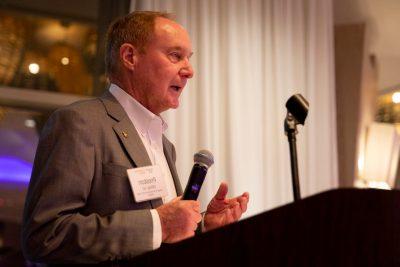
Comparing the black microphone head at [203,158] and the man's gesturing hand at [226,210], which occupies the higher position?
the black microphone head at [203,158]

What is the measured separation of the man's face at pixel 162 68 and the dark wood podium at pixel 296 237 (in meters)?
0.84

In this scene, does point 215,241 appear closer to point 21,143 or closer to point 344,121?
point 21,143

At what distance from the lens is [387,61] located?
573 cm

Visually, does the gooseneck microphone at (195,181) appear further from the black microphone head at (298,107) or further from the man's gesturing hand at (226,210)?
the black microphone head at (298,107)

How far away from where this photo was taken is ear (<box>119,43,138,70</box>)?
5.16 feet

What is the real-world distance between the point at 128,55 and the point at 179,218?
2.10ft

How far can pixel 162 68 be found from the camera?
61.9 inches

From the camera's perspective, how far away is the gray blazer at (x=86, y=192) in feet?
3.59

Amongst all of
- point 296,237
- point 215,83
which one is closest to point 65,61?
point 215,83

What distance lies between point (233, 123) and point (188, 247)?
8.27 ft

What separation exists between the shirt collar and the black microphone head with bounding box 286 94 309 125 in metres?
0.46

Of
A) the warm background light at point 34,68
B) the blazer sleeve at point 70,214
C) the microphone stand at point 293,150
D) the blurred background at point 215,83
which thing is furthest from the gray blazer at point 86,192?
the warm background light at point 34,68

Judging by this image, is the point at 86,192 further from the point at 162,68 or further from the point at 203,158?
the point at 162,68

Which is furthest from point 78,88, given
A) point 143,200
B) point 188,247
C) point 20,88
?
point 188,247
